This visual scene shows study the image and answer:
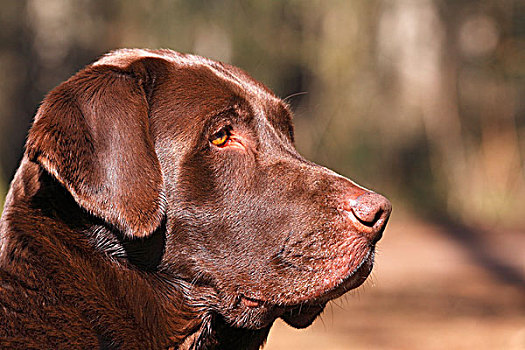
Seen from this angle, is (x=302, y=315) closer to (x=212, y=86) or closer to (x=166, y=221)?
(x=166, y=221)

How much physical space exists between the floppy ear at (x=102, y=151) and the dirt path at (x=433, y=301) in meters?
2.32

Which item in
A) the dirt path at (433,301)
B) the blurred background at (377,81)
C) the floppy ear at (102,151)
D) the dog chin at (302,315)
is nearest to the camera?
the floppy ear at (102,151)

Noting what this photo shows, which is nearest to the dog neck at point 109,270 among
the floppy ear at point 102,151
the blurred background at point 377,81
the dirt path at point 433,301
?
the floppy ear at point 102,151

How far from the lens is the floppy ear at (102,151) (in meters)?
2.79

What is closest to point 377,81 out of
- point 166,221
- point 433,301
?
point 433,301

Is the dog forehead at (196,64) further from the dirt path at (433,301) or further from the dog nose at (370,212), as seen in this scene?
the dirt path at (433,301)

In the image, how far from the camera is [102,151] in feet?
9.41

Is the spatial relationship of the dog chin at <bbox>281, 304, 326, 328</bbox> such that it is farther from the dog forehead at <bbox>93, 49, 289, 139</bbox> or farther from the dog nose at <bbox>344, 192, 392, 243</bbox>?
the dog forehead at <bbox>93, 49, 289, 139</bbox>

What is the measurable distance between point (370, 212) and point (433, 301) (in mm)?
6228

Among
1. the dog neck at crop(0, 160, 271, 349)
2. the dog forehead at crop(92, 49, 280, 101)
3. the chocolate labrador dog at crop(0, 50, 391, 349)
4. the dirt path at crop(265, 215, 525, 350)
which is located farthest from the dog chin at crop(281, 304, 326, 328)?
the dirt path at crop(265, 215, 525, 350)

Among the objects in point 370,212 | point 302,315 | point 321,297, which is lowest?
point 302,315

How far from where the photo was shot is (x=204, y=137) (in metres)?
3.14

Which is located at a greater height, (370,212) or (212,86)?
(212,86)

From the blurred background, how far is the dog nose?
859cm
